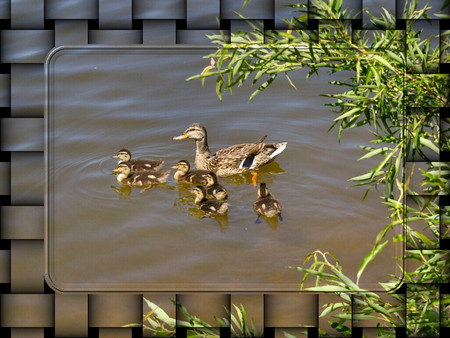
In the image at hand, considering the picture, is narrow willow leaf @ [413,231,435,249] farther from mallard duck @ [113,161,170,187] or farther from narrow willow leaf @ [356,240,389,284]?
mallard duck @ [113,161,170,187]

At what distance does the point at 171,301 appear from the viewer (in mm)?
1297

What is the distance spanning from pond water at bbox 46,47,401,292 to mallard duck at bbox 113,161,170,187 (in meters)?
0.02

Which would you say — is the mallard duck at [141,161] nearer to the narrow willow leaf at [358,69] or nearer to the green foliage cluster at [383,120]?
the green foliage cluster at [383,120]

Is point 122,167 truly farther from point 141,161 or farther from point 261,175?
point 261,175

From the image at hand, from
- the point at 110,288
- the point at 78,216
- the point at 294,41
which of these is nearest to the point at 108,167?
the point at 78,216

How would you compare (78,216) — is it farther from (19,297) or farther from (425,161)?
(425,161)

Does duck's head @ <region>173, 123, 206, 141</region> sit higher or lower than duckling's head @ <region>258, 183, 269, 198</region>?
higher

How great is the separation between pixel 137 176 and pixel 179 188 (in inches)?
3.8

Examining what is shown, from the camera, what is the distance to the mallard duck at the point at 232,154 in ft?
4.15

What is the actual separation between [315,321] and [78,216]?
56 centimetres

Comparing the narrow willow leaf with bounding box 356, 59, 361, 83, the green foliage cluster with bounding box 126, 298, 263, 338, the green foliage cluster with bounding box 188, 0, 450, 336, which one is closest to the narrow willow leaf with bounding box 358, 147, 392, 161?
the green foliage cluster with bounding box 188, 0, 450, 336

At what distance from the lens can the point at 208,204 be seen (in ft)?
4.19

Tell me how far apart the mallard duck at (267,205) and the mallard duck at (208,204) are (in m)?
0.07

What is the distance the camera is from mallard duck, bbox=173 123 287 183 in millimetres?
1266
